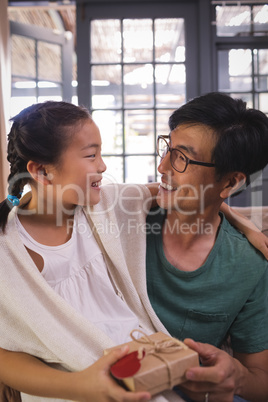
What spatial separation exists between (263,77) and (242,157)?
2923 millimetres

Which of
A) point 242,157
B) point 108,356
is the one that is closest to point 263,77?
point 242,157

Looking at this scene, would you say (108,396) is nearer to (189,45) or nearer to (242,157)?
(242,157)

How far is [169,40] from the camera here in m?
3.67

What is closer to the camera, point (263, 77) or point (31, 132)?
point (31, 132)

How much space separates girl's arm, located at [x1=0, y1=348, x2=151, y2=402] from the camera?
78 centimetres

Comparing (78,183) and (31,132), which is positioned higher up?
(31,132)

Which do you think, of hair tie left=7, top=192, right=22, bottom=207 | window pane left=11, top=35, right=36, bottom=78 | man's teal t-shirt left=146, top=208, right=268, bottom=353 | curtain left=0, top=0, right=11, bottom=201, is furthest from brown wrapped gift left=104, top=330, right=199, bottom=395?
window pane left=11, top=35, right=36, bottom=78

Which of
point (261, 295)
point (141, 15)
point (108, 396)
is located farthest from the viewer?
point (141, 15)

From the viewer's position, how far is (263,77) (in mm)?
3771

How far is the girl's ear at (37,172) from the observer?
4.19 feet

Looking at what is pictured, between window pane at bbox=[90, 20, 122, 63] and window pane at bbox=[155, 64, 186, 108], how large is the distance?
18.4 inches

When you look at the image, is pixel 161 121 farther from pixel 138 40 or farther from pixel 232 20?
pixel 232 20

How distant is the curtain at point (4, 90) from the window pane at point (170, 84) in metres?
1.38

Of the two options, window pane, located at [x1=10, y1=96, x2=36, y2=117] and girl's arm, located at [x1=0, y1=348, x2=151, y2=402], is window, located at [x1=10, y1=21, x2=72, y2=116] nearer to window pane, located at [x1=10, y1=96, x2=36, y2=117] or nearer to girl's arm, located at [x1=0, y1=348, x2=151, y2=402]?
window pane, located at [x1=10, y1=96, x2=36, y2=117]
